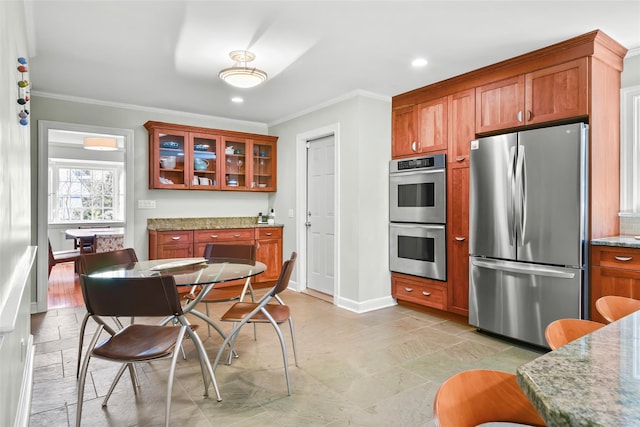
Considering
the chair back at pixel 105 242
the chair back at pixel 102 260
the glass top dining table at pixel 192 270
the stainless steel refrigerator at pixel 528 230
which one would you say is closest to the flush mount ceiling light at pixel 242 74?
the glass top dining table at pixel 192 270

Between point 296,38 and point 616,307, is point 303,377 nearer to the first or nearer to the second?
point 616,307

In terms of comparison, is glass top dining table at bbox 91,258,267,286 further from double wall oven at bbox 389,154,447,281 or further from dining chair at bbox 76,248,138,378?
double wall oven at bbox 389,154,447,281

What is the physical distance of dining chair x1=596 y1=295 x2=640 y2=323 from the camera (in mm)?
1747

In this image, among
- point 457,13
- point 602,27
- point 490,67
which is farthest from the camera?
point 490,67

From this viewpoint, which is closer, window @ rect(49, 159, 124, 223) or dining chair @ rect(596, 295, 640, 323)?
dining chair @ rect(596, 295, 640, 323)

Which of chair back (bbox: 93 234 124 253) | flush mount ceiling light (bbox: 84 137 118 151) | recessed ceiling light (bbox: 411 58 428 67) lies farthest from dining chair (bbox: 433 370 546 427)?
flush mount ceiling light (bbox: 84 137 118 151)

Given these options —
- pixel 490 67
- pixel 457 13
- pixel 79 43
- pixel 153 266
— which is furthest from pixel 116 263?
pixel 490 67

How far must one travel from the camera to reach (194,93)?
4.36 metres

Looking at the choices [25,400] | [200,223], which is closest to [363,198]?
[200,223]

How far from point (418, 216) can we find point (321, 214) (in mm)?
1400

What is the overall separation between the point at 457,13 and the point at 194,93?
117 inches

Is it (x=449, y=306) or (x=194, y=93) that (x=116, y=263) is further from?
(x=449, y=306)

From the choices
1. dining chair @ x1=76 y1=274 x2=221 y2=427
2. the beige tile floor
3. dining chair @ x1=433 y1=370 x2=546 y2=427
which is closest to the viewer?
dining chair @ x1=433 y1=370 x2=546 y2=427

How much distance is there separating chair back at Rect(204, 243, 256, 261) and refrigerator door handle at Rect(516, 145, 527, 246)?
2.33 metres
